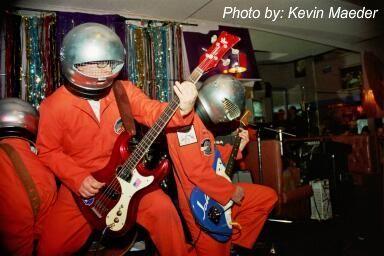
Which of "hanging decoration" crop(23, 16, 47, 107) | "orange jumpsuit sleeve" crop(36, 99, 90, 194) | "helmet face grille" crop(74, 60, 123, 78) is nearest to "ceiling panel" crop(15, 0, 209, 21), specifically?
"hanging decoration" crop(23, 16, 47, 107)

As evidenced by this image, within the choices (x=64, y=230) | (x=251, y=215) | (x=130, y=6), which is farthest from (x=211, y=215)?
(x=130, y=6)

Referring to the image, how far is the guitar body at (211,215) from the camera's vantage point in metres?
2.72

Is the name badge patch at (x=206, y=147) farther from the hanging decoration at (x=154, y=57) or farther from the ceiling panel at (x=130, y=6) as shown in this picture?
the ceiling panel at (x=130, y=6)

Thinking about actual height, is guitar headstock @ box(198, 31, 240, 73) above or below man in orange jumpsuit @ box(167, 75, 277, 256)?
above

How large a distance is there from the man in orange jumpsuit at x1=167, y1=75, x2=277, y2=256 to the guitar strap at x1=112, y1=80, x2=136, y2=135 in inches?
15.4

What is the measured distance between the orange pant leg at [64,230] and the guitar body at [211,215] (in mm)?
950

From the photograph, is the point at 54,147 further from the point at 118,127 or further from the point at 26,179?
the point at 118,127

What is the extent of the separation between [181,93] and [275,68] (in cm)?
1097

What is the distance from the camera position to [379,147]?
681 cm

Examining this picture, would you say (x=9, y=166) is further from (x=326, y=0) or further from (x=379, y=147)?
(x=379, y=147)

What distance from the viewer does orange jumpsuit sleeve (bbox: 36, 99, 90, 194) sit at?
93.1 inches

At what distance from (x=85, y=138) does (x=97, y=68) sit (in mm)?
607

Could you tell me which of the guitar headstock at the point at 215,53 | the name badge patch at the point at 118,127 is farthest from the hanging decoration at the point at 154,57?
the guitar headstock at the point at 215,53

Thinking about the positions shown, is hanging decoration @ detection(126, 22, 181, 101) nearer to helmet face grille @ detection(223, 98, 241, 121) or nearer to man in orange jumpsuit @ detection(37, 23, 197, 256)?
helmet face grille @ detection(223, 98, 241, 121)
